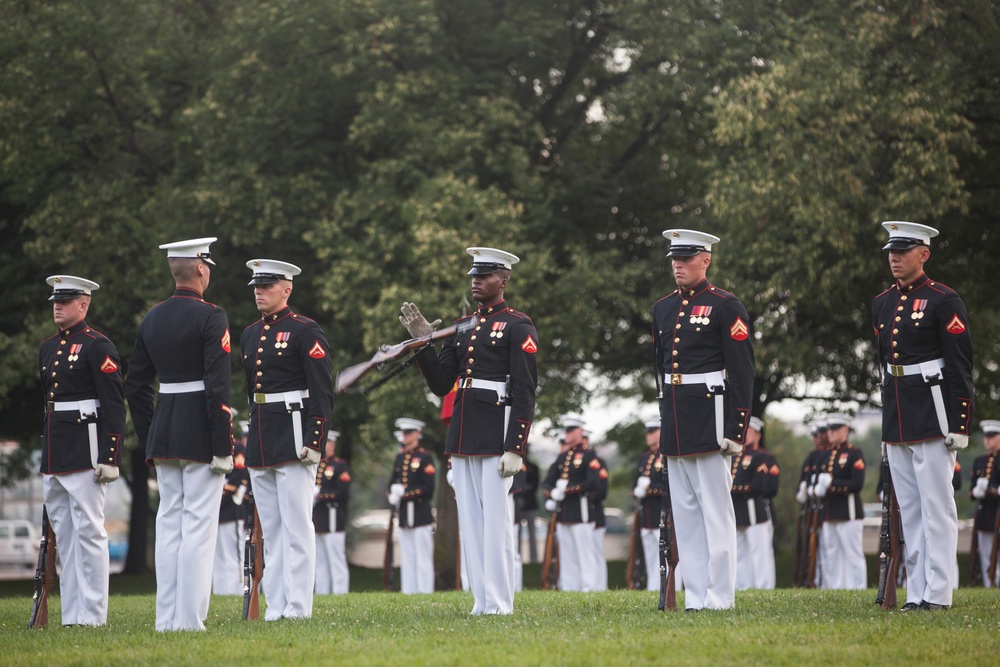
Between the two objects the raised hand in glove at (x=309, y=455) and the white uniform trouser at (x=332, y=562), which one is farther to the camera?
the white uniform trouser at (x=332, y=562)

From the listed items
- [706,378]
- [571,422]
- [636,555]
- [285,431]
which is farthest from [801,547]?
[285,431]

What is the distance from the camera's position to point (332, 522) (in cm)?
1991

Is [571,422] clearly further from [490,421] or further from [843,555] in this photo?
[490,421]

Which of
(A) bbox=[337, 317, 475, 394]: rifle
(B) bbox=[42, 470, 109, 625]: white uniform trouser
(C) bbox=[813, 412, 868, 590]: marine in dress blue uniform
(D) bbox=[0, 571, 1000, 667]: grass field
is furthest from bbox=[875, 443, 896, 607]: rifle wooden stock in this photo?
(C) bbox=[813, 412, 868, 590]: marine in dress blue uniform

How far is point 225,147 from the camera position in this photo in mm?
22547

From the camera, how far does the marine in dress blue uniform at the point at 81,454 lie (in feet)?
30.7

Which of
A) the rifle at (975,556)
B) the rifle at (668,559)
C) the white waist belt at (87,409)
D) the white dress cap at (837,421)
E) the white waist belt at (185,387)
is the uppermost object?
the white waist belt at (185,387)

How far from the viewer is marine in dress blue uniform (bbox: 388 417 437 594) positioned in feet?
62.0

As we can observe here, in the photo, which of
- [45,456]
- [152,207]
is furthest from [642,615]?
[152,207]

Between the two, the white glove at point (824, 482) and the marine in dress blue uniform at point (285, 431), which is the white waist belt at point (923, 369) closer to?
the marine in dress blue uniform at point (285, 431)

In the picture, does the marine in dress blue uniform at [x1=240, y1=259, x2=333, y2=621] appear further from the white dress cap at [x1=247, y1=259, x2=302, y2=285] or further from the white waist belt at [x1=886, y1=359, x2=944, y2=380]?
the white waist belt at [x1=886, y1=359, x2=944, y2=380]

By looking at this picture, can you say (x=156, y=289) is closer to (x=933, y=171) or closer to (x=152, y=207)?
(x=152, y=207)

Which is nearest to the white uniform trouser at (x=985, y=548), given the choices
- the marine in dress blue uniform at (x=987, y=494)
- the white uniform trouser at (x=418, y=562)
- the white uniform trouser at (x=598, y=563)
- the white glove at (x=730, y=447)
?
the marine in dress blue uniform at (x=987, y=494)

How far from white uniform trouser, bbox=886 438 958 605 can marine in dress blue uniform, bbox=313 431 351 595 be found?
12164 millimetres
